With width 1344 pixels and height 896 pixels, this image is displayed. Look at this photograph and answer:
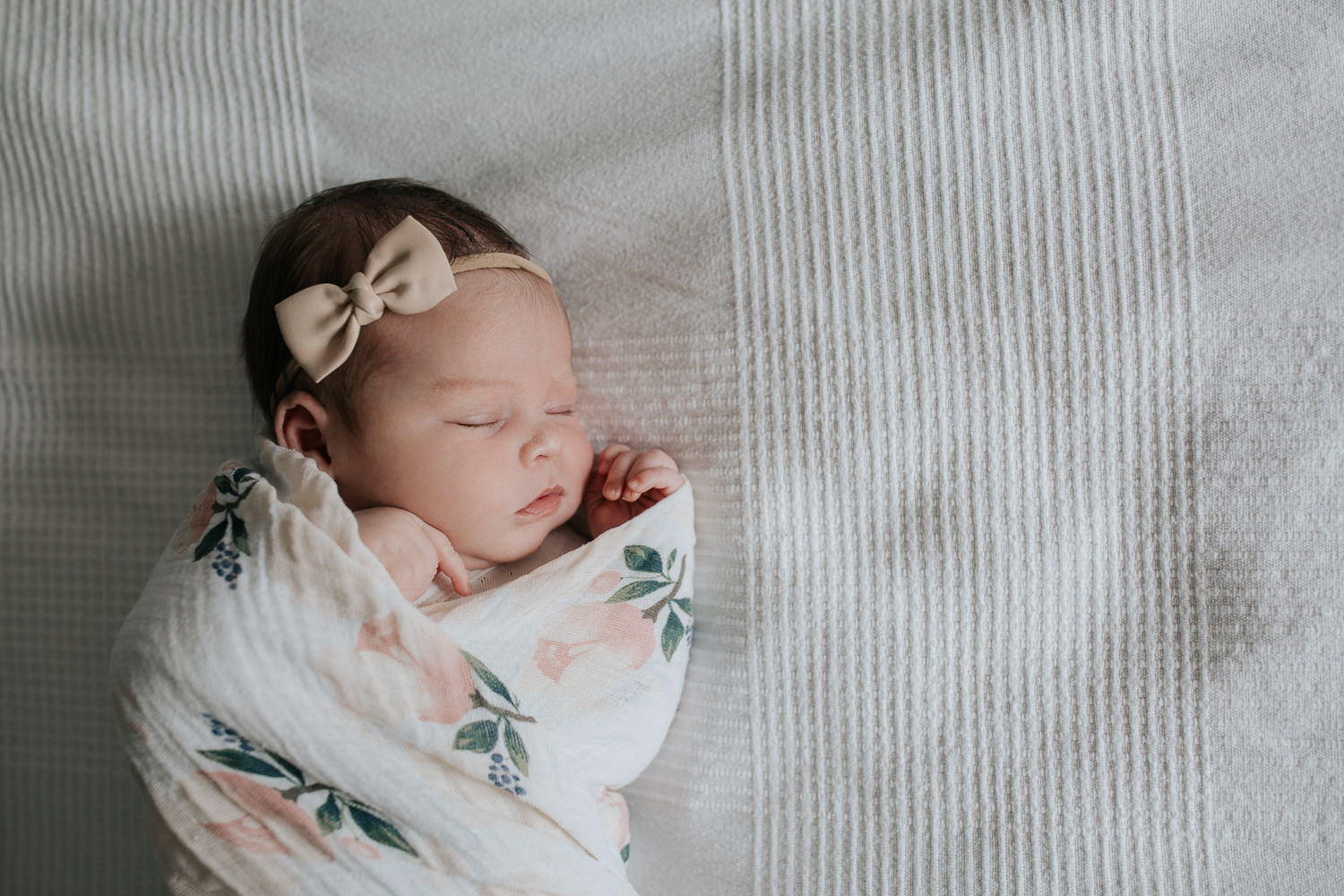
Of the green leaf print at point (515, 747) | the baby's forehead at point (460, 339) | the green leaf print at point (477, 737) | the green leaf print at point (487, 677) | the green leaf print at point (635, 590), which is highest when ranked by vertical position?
the baby's forehead at point (460, 339)

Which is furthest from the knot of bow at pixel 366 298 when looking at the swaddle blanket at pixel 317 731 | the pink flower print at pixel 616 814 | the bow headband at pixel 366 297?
the pink flower print at pixel 616 814

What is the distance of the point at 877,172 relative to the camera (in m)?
0.95

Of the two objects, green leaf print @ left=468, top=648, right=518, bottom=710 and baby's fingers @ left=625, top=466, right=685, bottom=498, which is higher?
baby's fingers @ left=625, top=466, right=685, bottom=498

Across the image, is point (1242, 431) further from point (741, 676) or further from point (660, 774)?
point (660, 774)

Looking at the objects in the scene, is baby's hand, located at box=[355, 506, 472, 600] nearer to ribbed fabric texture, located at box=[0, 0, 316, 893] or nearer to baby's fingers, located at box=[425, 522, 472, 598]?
baby's fingers, located at box=[425, 522, 472, 598]

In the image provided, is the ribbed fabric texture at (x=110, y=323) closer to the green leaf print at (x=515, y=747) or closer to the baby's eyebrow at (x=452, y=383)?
the baby's eyebrow at (x=452, y=383)

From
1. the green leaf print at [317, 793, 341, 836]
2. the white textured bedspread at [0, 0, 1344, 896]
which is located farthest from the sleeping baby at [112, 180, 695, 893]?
the white textured bedspread at [0, 0, 1344, 896]

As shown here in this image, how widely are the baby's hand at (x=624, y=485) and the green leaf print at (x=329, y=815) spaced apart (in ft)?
1.24

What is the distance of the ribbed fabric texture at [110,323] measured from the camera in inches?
42.4

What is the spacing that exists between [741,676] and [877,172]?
0.55m

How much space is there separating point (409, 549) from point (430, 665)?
0.37ft

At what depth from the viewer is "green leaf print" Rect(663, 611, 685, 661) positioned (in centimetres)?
94

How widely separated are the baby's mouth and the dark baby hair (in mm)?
187

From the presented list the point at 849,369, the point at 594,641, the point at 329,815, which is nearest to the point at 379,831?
the point at 329,815
